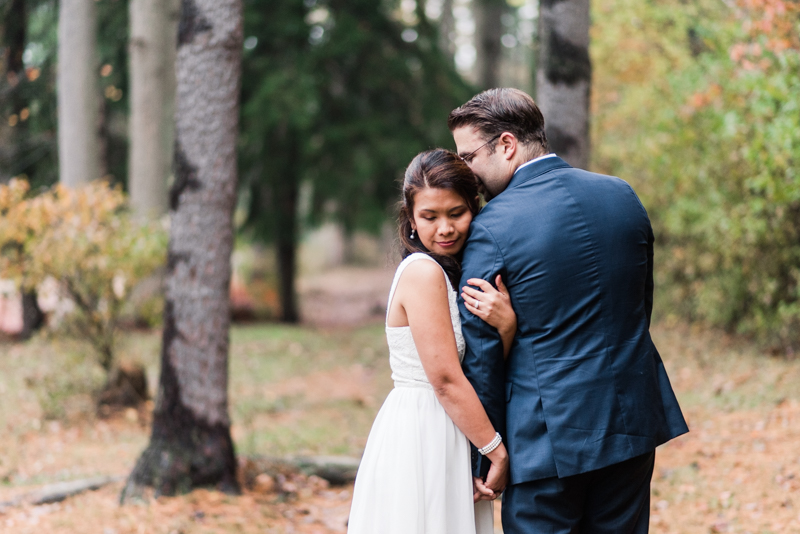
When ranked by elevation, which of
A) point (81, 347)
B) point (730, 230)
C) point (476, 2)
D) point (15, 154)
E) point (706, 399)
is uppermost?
point (476, 2)

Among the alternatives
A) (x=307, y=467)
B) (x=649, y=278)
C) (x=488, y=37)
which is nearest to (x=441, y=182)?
(x=649, y=278)

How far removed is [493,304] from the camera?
2.20m

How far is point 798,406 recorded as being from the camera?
5.95 meters

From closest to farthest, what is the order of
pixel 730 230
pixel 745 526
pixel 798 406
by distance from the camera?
pixel 745 526 → pixel 798 406 → pixel 730 230

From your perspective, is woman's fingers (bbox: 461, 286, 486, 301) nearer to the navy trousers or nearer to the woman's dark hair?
the woman's dark hair

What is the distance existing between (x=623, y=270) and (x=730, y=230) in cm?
654

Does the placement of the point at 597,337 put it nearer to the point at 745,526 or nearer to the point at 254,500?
the point at 745,526

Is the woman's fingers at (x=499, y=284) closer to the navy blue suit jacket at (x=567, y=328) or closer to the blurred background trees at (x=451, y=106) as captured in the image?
the navy blue suit jacket at (x=567, y=328)

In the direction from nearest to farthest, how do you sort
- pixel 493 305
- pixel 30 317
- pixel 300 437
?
pixel 493 305
pixel 300 437
pixel 30 317

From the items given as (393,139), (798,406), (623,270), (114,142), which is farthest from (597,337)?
(114,142)

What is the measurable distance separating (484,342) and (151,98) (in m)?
10.6

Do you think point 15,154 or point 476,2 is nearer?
point 15,154

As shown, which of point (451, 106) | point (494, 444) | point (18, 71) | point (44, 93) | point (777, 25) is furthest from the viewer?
point (451, 106)

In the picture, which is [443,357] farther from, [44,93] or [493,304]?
[44,93]
